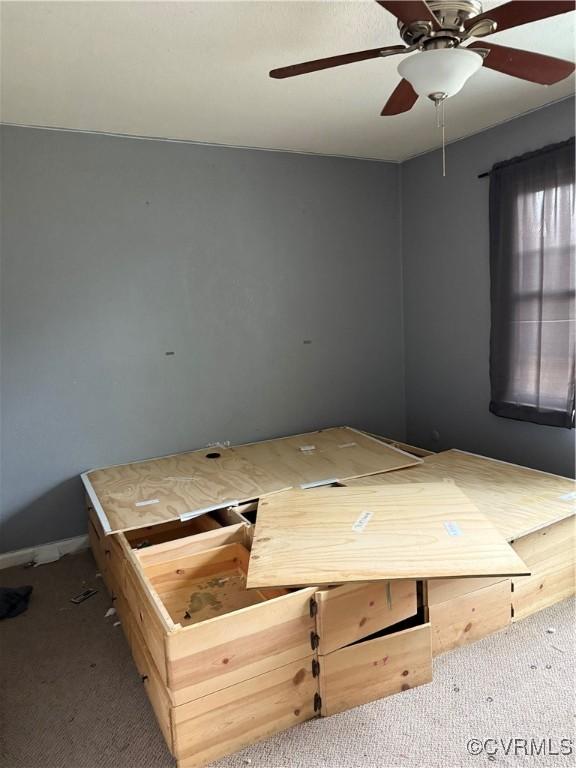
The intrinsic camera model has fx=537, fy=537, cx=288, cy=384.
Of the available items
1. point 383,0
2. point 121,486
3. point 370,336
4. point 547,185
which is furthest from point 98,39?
point 370,336

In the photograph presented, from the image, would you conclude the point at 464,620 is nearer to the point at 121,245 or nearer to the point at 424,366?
the point at 424,366

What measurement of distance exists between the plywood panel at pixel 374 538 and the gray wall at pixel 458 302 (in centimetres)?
97

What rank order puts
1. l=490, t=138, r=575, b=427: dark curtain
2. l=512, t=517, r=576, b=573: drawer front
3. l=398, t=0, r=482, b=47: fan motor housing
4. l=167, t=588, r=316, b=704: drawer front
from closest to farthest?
l=398, t=0, r=482, b=47: fan motor housing
l=167, t=588, r=316, b=704: drawer front
l=512, t=517, r=576, b=573: drawer front
l=490, t=138, r=575, b=427: dark curtain

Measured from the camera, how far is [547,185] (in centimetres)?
276

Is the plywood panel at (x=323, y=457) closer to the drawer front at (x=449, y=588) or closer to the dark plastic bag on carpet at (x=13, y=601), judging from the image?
the drawer front at (x=449, y=588)

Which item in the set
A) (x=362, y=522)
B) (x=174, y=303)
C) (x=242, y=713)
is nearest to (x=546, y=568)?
(x=362, y=522)

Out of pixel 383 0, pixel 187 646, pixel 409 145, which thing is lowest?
pixel 187 646

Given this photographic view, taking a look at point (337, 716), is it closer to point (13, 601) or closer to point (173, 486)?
point (173, 486)

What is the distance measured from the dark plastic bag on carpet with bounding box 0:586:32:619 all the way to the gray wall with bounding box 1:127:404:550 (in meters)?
0.43

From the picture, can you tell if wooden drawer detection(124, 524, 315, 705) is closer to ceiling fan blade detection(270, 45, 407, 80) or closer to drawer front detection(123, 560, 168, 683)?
drawer front detection(123, 560, 168, 683)

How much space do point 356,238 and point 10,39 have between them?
2.33 meters

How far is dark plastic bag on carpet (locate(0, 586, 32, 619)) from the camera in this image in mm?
2459

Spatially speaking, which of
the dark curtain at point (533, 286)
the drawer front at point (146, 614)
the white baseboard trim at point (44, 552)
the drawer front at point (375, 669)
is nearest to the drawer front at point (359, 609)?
the drawer front at point (375, 669)

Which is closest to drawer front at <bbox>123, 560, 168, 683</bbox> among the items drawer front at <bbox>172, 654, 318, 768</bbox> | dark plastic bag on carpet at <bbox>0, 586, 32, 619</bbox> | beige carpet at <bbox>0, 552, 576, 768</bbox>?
drawer front at <bbox>172, 654, 318, 768</bbox>
